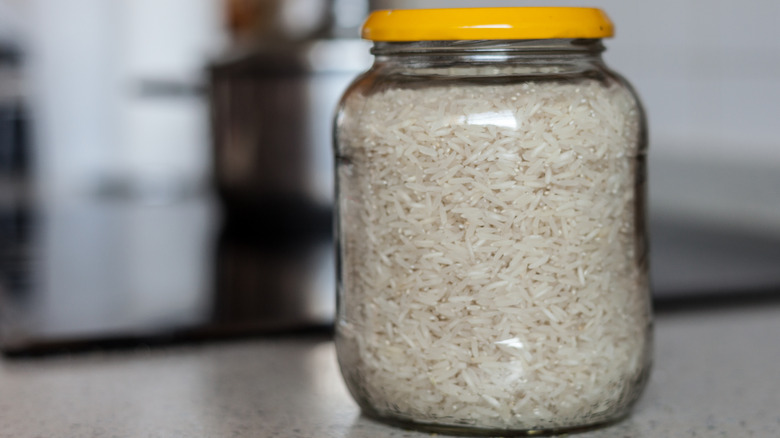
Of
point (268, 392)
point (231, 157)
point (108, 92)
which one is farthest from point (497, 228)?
point (108, 92)

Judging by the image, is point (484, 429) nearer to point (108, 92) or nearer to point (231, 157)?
point (231, 157)

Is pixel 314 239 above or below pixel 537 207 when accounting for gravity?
below

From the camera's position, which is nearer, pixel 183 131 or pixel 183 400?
pixel 183 400

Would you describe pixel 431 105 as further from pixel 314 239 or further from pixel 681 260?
pixel 314 239

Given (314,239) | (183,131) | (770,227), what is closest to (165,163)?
(183,131)

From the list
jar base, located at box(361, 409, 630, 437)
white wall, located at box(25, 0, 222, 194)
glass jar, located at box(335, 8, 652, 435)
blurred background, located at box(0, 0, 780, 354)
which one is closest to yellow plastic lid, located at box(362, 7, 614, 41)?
glass jar, located at box(335, 8, 652, 435)

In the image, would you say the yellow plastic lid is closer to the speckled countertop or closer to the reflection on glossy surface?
the speckled countertop

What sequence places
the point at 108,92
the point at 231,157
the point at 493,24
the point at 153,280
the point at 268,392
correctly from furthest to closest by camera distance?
the point at 108,92 < the point at 231,157 < the point at 153,280 < the point at 268,392 < the point at 493,24
